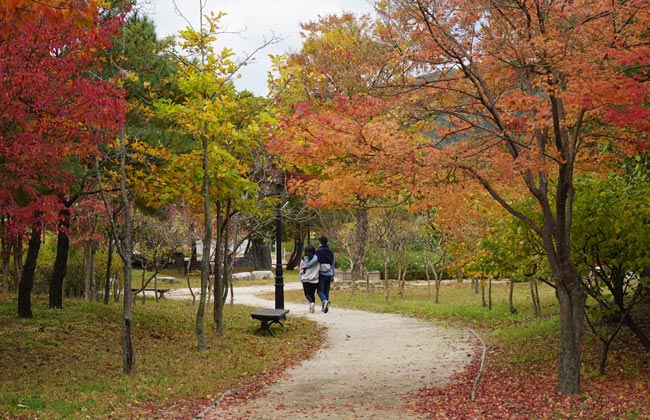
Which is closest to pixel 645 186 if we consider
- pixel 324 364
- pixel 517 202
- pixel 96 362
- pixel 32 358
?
pixel 517 202

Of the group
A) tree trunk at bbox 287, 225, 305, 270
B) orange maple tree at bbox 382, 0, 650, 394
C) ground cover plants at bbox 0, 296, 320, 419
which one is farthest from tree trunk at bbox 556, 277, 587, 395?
tree trunk at bbox 287, 225, 305, 270

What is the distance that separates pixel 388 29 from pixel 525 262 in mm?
4068

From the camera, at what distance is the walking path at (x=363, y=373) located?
22.9ft

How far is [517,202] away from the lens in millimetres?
9609

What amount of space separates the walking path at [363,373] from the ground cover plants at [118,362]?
1.67 ft

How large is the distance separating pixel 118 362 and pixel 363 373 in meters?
3.67

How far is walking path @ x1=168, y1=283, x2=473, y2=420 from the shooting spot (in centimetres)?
699

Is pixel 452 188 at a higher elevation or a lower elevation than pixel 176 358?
higher

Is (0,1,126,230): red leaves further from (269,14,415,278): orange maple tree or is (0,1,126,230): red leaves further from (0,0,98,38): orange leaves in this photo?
(269,14,415,278): orange maple tree

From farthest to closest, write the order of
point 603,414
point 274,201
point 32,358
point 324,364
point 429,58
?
1. point 274,201
2. point 324,364
3. point 32,358
4. point 429,58
5. point 603,414

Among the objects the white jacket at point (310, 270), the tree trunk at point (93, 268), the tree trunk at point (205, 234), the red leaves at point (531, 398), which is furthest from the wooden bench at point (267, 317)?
the tree trunk at point (93, 268)

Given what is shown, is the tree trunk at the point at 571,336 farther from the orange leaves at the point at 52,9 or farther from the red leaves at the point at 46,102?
the red leaves at the point at 46,102

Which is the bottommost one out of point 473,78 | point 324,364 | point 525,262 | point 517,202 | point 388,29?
point 324,364

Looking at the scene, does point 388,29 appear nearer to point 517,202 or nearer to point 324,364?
point 517,202
